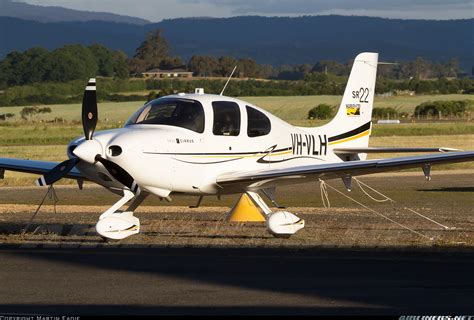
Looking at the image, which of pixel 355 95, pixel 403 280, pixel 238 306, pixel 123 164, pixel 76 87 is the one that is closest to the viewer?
pixel 238 306

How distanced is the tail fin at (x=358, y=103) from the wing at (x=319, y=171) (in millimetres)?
3025

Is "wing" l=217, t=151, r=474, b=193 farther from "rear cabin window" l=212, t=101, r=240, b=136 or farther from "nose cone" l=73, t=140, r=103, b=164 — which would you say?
"nose cone" l=73, t=140, r=103, b=164

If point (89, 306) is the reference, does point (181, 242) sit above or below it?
below

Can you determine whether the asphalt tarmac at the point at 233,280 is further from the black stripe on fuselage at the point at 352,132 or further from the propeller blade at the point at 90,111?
the black stripe on fuselage at the point at 352,132

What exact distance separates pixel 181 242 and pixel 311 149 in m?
4.00

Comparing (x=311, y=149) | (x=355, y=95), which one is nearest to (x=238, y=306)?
(x=311, y=149)

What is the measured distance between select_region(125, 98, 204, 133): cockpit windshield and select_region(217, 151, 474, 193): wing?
3.57 feet

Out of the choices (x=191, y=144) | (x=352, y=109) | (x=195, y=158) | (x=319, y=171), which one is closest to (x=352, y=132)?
(x=352, y=109)

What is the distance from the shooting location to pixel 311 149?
22328 mm

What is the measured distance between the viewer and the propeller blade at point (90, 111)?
1883 centimetres

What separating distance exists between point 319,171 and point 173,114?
257 centimetres

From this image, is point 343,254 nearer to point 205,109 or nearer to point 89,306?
point 205,109

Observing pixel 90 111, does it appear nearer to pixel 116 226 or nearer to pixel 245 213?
pixel 116 226

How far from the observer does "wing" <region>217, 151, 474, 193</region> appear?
19.5 metres
